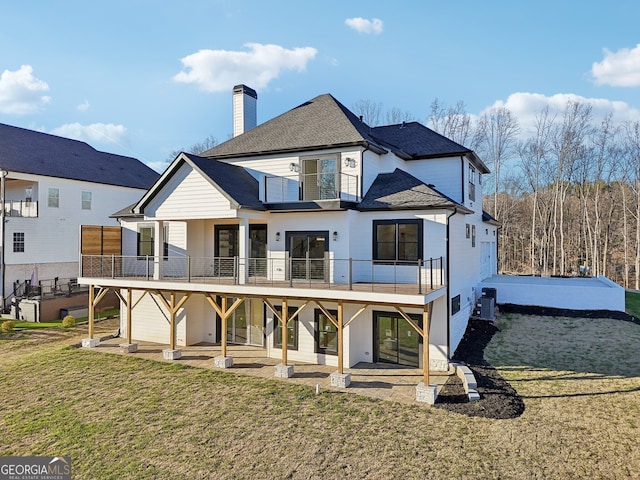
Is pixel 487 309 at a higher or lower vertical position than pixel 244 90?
lower

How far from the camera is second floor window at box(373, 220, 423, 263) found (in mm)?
13086

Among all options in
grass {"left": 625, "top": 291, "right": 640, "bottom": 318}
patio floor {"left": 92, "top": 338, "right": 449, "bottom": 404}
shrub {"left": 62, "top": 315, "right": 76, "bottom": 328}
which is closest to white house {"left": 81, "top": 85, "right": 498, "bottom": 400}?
patio floor {"left": 92, "top": 338, "right": 449, "bottom": 404}

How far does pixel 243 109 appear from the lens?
1884cm

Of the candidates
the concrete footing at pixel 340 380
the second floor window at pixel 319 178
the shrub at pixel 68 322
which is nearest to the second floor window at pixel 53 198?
the shrub at pixel 68 322

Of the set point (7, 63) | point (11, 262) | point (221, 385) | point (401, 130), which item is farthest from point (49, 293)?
point (401, 130)

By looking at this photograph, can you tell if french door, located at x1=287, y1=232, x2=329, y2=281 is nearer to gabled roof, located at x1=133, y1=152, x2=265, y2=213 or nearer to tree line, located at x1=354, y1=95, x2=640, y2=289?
gabled roof, located at x1=133, y1=152, x2=265, y2=213

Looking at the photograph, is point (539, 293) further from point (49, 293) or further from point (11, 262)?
point (11, 262)

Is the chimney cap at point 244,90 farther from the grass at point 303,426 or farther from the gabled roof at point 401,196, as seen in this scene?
the grass at point 303,426

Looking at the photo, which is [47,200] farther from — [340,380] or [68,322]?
[340,380]

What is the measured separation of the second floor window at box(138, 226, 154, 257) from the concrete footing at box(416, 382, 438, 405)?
13.0m

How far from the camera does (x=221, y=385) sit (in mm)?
11477

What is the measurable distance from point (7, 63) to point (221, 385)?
14.1 m

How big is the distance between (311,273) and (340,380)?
4.02m

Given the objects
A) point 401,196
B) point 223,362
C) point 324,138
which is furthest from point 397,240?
point 223,362
